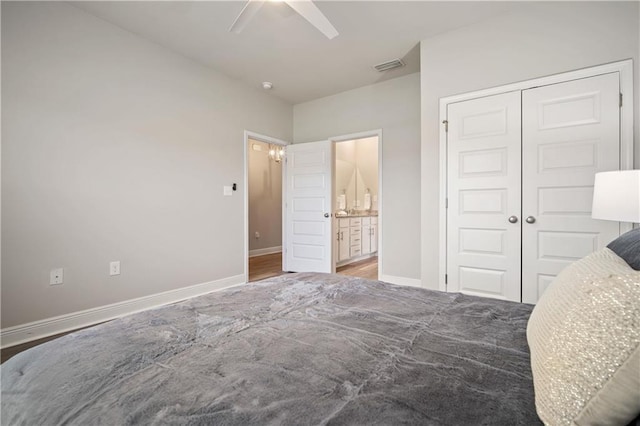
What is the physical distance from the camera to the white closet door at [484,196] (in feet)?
8.31

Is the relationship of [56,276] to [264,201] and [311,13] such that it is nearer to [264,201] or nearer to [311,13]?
[311,13]

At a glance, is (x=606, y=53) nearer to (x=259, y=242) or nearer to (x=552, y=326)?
(x=552, y=326)

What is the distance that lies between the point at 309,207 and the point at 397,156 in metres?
1.52

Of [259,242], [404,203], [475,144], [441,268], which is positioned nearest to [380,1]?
[475,144]

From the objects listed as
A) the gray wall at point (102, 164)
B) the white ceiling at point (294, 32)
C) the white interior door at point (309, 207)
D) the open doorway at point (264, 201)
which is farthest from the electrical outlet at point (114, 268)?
the open doorway at point (264, 201)

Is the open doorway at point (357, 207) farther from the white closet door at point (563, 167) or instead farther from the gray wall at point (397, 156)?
the white closet door at point (563, 167)

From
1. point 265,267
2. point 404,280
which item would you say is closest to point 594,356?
point 404,280

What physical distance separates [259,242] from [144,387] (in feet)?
19.8

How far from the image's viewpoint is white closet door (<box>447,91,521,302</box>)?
253 centimetres

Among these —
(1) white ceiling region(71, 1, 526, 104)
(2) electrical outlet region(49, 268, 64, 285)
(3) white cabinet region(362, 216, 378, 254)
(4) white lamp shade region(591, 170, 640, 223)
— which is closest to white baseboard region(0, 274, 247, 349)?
(2) electrical outlet region(49, 268, 64, 285)

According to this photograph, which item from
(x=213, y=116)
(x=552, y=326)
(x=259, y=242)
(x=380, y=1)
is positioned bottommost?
(x=259, y=242)

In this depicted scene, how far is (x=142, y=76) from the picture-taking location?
2895mm

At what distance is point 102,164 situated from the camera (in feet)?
8.57

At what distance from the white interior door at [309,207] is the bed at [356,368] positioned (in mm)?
3266
